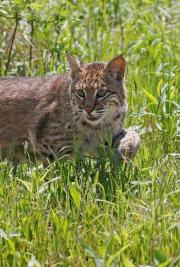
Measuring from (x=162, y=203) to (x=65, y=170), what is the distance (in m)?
0.91

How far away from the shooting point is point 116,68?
7.14 m

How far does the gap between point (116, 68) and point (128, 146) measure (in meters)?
0.57

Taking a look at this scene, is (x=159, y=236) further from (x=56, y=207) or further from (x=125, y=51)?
(x=125, y=51)

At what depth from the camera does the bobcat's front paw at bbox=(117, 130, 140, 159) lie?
7.04 metres

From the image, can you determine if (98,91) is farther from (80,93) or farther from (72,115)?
(72,115)

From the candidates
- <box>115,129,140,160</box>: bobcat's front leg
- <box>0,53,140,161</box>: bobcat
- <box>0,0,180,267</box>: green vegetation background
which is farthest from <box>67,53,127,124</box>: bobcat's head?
<box>0,0,180,267</box>: green vegetation background

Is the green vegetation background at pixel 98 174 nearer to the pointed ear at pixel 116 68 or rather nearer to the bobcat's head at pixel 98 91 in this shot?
the bobcat's head at pixel 98 91

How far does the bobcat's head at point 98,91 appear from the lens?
692 cm

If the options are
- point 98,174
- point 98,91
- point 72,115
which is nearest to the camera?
point 98,174

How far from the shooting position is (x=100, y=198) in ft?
20.7

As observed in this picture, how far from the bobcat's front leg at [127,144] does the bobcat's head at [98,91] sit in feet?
0.46

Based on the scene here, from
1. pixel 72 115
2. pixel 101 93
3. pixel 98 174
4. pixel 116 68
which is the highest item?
pixel 116 68

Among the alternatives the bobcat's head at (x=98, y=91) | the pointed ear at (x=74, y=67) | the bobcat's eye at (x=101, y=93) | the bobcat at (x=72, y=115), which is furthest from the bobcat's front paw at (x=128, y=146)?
Result: the pointed ear at (x=74, y=67)

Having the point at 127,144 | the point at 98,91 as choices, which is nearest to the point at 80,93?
the point at 98,91
